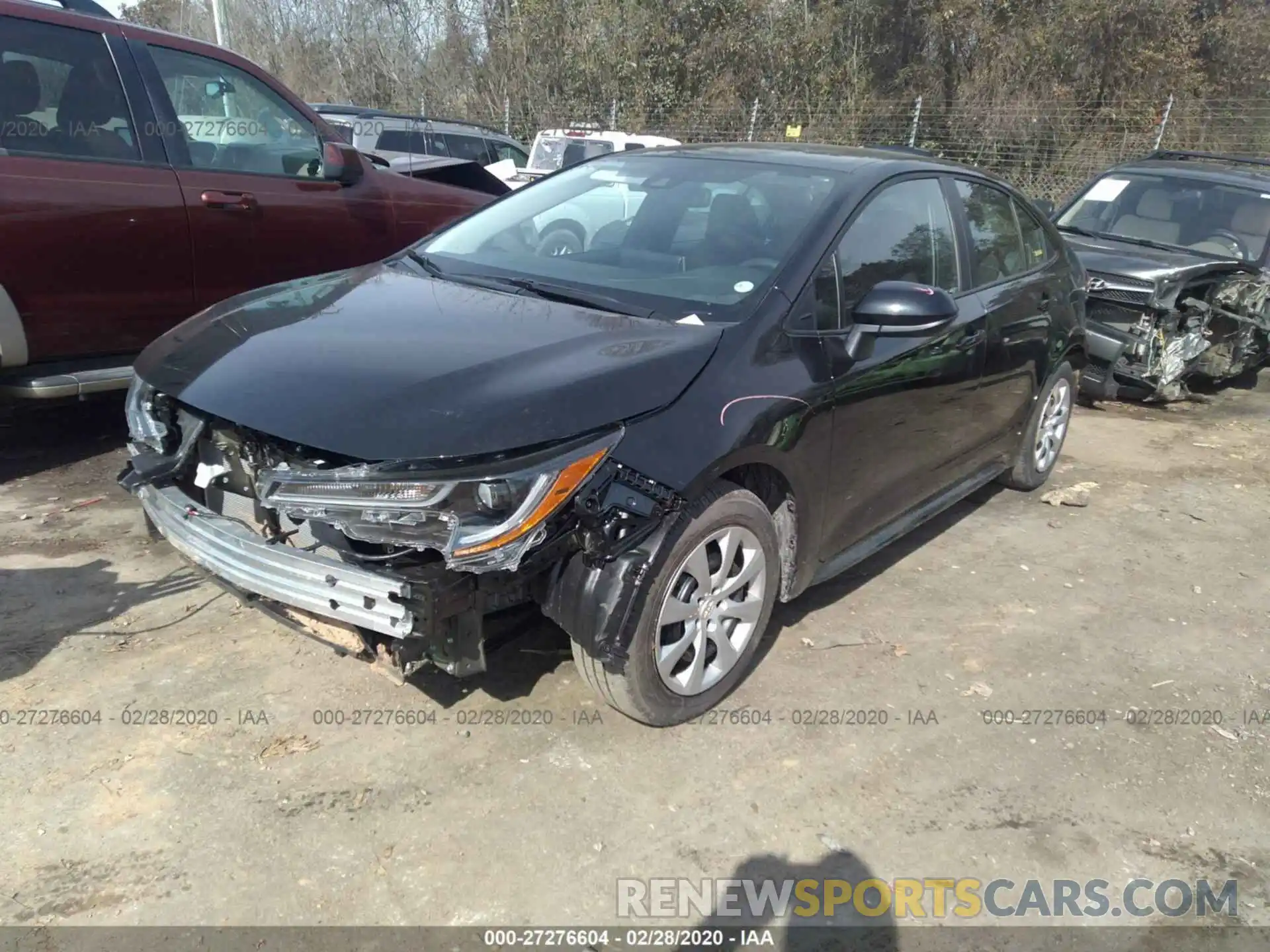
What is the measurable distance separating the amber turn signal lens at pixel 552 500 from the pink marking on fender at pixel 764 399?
0.44 metres

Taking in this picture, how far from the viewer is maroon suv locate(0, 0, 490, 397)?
167 inches

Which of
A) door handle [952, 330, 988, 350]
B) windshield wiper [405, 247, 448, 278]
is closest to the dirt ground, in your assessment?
door handle [952, 330, 988, 350]

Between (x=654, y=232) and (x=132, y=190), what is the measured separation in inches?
102

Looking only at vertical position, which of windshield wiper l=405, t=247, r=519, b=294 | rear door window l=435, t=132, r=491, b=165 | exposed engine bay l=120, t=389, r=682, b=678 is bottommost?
exposed engine bay l=120, t=389, r=682, b=678

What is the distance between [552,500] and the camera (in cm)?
247

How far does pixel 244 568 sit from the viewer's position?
8.92 feet

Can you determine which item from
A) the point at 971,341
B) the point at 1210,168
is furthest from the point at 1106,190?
the point at 971,341

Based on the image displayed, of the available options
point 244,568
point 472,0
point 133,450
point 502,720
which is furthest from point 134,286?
point 472,0

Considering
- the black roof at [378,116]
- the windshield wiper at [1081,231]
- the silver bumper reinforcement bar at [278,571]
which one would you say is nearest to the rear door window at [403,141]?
the black roof at [378,116]

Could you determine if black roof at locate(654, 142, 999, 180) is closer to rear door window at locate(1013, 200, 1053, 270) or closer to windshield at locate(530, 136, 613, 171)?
rear door window at locate(1013, 200, 1053, 270)

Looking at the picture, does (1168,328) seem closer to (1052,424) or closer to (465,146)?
(1052,424)

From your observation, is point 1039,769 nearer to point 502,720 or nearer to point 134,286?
point 502,720

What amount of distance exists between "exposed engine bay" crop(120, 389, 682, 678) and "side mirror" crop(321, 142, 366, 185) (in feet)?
9.58

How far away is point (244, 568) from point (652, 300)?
4.91ft
